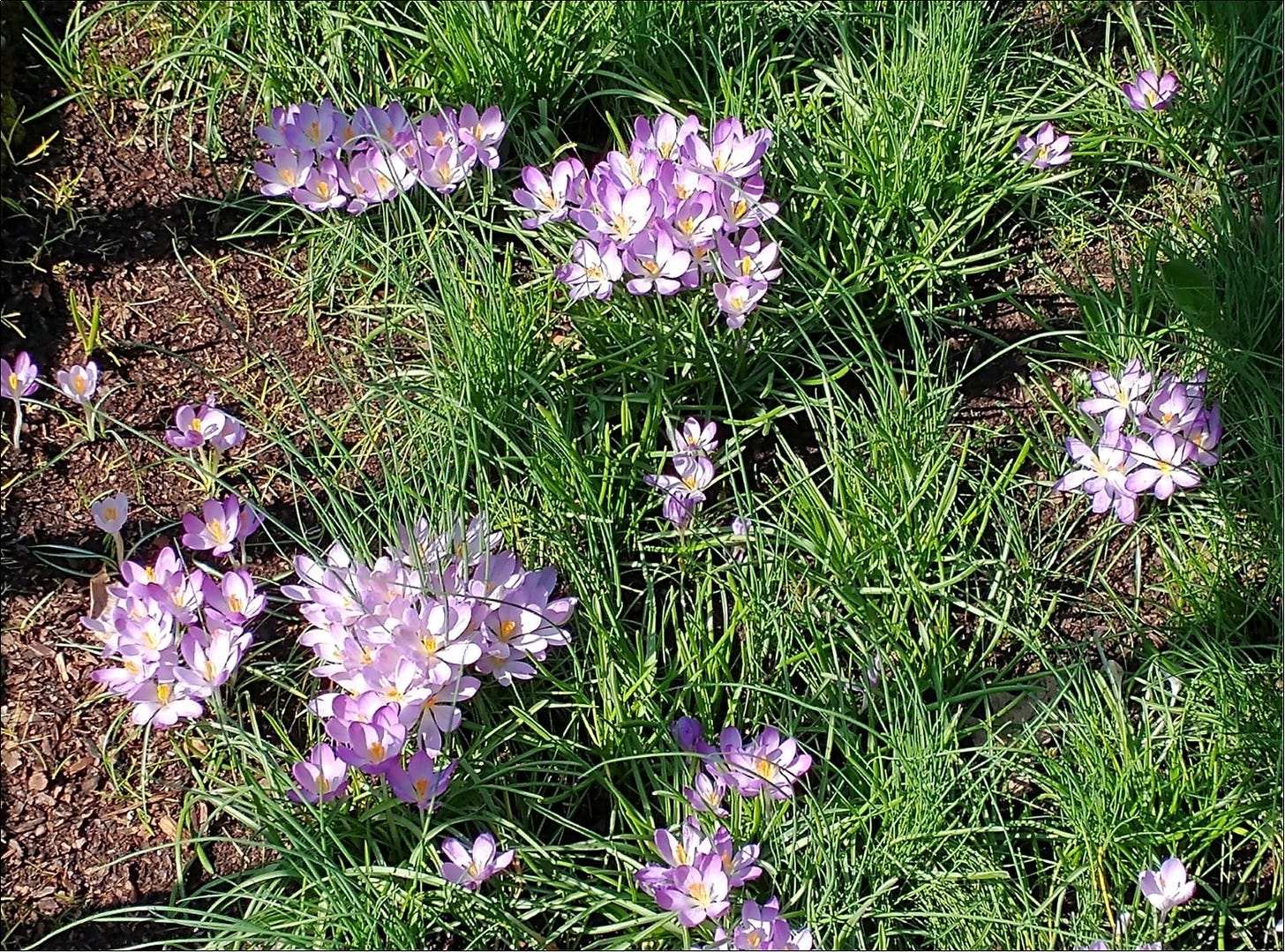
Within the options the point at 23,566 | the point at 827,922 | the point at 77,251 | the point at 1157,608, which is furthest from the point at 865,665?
the point at 77,251

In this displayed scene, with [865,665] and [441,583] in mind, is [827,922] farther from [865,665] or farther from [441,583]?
[441,583]

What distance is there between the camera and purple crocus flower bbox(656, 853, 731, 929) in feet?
5.11

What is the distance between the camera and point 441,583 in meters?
1.75

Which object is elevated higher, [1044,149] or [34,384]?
[1044,149]

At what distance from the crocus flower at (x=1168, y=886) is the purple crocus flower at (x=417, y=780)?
930mm

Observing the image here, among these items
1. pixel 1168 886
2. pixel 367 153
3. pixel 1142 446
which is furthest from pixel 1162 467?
pixel 367 153

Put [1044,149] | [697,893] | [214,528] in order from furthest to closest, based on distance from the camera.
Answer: [1044,149]
[214,528]
[697,893]

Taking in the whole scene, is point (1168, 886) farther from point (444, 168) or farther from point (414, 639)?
point (444, 168)

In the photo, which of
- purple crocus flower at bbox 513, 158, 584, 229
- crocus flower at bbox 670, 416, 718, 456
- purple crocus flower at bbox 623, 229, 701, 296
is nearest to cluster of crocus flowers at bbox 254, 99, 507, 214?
purple crocus flower at bbox 513, 158, 584, 229

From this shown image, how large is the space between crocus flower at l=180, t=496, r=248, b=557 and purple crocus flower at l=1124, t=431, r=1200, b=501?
143 centimetres

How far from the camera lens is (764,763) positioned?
1702 mm

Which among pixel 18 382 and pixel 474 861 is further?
pixel 18 382

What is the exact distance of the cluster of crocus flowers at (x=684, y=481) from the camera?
198 cm

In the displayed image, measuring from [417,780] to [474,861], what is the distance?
13 cm
